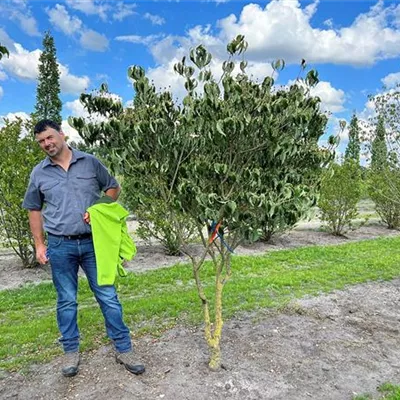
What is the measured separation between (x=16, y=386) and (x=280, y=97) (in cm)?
338

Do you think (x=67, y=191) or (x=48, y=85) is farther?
(x=48, y=85)

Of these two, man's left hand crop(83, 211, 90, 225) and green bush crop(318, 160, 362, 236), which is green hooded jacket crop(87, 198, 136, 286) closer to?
man's left hand crop(83, 211, 90, 225)

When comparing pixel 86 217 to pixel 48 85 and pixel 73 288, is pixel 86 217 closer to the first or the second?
pixel 73 288

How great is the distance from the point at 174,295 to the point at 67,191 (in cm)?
316

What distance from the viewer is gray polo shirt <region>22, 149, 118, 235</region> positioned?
12.2 ft

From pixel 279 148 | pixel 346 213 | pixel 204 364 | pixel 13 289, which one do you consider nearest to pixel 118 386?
pixel 204 364

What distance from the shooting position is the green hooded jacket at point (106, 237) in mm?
3654

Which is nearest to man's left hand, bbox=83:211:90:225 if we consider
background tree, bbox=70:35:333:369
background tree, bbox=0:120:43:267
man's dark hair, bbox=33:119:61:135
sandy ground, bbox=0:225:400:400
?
background tree, bbox=70:35:333:369

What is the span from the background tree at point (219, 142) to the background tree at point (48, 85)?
31777 mm

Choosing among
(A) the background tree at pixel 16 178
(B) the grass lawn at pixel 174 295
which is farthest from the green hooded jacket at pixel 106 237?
(A) the background tree at pixel 16 178


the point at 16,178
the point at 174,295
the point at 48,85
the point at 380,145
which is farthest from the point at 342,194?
the point at 48,85

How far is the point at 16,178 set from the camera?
7.95 m

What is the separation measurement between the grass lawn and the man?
704mm

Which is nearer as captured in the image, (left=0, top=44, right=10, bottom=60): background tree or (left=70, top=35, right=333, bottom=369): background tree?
(left=0, top=44, right=10, bottom=60): background tree
